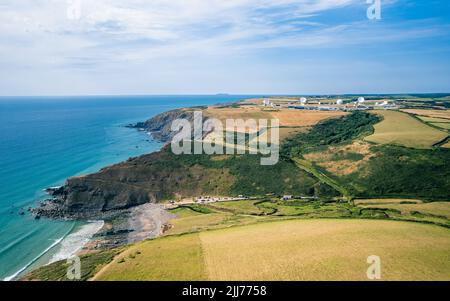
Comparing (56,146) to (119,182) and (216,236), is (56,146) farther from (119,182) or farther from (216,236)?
(216,236)

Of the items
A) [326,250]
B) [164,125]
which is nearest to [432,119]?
[326,250]

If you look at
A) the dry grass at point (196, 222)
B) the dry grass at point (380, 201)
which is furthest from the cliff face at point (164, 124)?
the dry grass at point (380, 201)

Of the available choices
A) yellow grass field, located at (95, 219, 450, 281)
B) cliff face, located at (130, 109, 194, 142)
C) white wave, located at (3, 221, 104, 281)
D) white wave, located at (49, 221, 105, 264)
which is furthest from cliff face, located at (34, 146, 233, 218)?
cliff face, located at (130, 109, 194, 142)

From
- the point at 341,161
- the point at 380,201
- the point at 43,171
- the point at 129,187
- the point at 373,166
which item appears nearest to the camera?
the point at 380,201

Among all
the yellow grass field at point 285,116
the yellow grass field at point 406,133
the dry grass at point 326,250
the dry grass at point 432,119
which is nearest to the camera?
the dry grass at point 326,250

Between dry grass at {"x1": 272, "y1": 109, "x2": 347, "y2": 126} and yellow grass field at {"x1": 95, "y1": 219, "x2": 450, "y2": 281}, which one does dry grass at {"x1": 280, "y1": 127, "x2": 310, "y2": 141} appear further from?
yellow grass field at {"x1": 95, "y1": 219, "x2": 450, "y2": 281}

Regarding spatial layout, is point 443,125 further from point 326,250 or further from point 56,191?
point 56,191

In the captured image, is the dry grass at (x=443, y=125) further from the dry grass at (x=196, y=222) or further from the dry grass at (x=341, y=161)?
the dry grass at (x=196, y=222)
